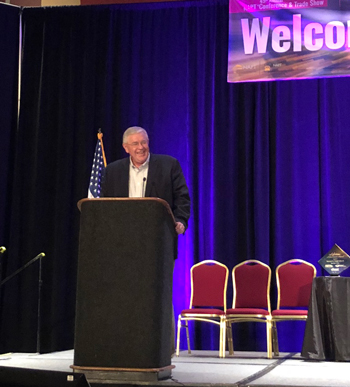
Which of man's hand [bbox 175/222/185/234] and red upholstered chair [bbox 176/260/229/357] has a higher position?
man's hand [bbox 175/222/185/234]

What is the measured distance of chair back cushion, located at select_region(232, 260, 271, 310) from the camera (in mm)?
6129

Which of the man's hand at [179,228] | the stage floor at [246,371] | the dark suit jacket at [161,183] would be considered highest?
the dark suit jacket at [161,183]

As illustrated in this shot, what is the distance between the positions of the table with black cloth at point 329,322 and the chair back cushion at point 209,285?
1.14 m

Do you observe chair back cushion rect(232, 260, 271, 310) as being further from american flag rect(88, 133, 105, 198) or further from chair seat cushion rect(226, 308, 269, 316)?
american flag rect(88, 133, 105, 198)

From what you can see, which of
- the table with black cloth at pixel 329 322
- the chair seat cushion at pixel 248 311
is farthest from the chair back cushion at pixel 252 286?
the table with black cloth at pixel 329 322

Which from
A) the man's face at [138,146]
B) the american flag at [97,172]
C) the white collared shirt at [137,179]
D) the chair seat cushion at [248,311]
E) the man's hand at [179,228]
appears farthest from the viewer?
the american flag at [97,172]

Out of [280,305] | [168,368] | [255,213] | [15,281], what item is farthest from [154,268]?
[15,281]

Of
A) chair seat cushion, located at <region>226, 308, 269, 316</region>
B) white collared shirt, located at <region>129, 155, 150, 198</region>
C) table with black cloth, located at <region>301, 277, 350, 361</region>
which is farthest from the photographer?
chair seat cushion, located at <region>226, 308, 269, 316</region>

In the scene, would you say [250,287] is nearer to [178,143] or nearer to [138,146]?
[178,143]

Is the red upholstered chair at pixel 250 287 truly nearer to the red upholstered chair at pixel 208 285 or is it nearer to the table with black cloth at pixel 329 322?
the red upholstered chair at pixel 208 285

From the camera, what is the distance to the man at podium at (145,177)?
3.89m

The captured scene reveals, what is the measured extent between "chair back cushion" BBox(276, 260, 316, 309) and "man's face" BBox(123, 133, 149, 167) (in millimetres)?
2757

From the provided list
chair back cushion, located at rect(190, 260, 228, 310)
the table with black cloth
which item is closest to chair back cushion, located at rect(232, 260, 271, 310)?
chair back cushion, located at rect(190, 260, 228, 310)

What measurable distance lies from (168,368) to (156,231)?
722 mm
